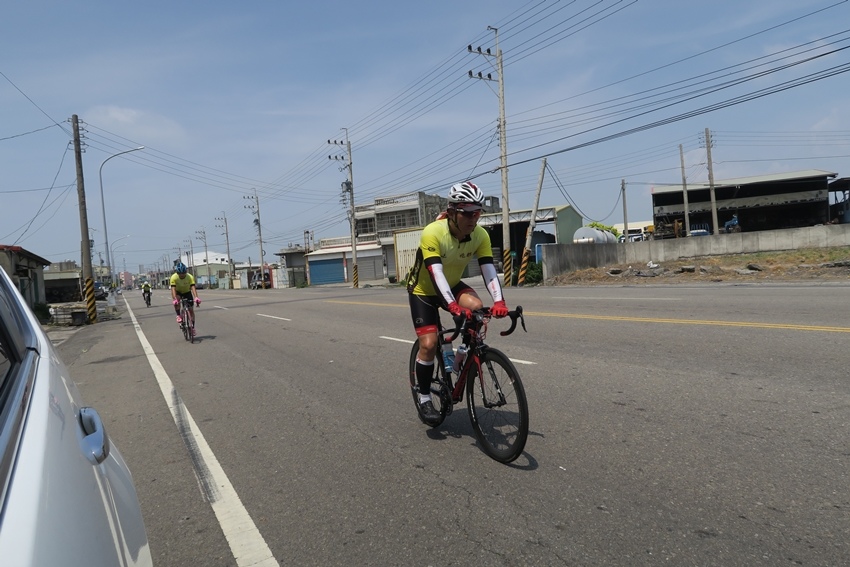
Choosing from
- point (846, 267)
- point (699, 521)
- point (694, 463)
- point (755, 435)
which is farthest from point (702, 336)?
point (846, 267)

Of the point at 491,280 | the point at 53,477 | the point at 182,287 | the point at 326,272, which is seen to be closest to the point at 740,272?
the point at 182,287

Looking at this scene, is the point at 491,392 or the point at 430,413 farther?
the point at 430,413

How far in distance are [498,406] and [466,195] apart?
1521 mm

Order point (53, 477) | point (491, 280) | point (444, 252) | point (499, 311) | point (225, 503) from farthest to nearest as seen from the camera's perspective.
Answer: point (491, 280), point (444, 252), point (499, 311), point (225, 503), point (53, 477)

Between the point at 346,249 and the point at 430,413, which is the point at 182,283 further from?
the point at 346,249

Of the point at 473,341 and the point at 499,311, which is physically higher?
the point at 499,311

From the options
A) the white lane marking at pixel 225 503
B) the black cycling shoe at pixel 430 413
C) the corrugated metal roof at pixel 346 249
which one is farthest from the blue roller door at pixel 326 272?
the black cycling shoe at pixel 430 413

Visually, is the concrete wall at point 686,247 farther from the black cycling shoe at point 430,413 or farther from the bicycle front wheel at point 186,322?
the black cycling shoe at point 430,413

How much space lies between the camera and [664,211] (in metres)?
58.7

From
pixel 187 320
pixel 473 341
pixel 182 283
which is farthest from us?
pixel 182 283

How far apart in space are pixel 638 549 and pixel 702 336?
627cm

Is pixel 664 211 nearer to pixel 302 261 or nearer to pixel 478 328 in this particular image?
pixel 302 261

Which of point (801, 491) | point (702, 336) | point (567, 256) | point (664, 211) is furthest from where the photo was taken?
point (664, 211)

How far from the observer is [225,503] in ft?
12.7
